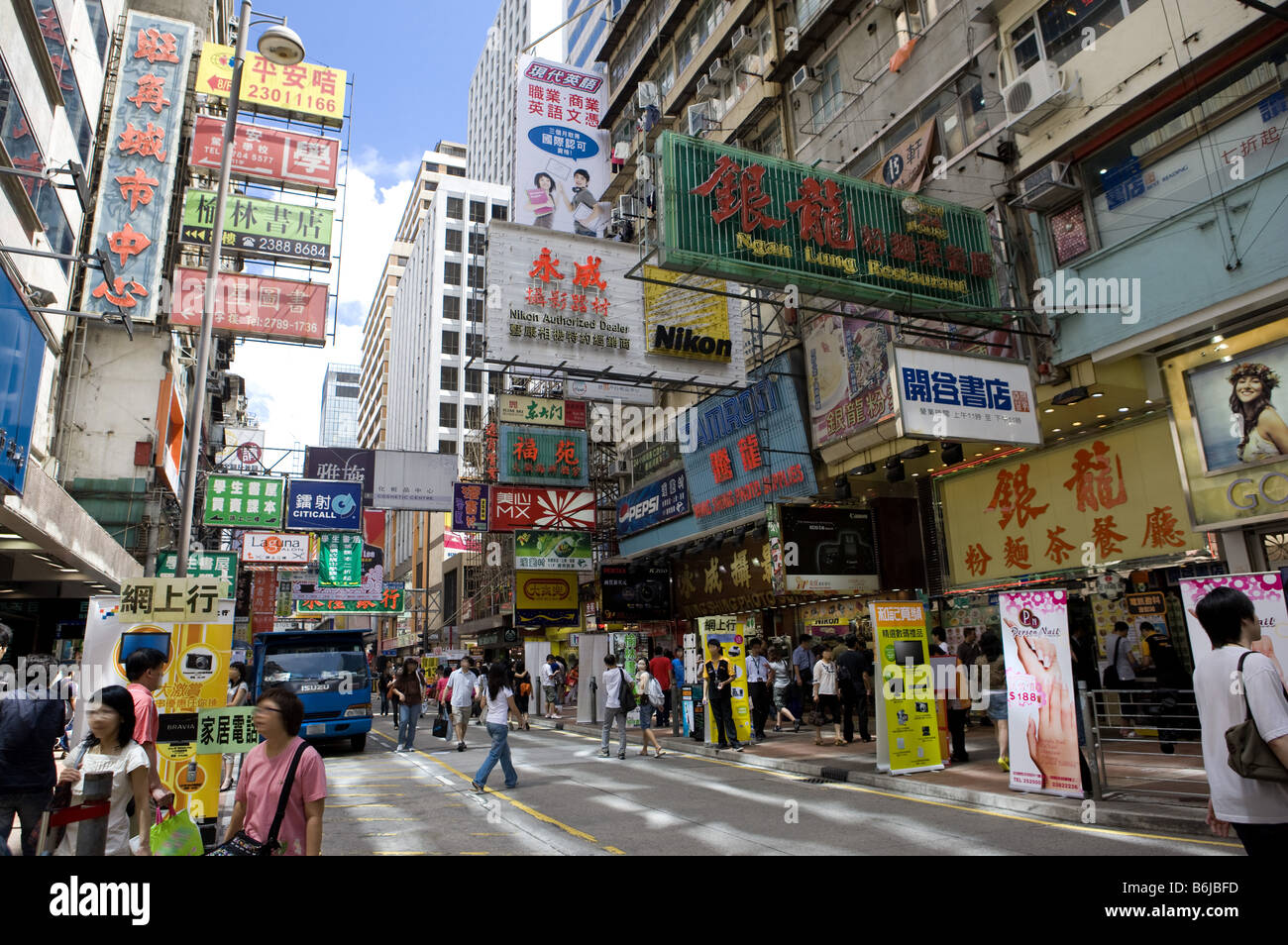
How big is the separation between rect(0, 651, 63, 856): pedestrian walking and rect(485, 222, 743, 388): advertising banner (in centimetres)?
1130

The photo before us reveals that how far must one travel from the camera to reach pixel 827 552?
18500 millimetres

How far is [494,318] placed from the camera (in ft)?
52.4

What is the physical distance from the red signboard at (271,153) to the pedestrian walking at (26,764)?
2217 centimetres

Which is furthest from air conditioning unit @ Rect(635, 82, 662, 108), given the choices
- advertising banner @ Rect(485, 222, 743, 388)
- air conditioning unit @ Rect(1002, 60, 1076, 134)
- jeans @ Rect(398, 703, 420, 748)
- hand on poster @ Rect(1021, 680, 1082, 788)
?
hand on poster @ Rect(1021, 680, 1082, 788)

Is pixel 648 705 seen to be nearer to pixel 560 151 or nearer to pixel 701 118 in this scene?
pixel 560 151

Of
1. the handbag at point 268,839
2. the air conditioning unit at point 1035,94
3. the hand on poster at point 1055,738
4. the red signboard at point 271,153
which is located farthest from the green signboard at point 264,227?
the handbag at point 268,839

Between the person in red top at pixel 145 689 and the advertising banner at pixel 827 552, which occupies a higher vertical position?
the advertising banner at pixel 827 552

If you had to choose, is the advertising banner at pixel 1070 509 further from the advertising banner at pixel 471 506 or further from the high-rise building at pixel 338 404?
the high-rise building at pixel 338 404

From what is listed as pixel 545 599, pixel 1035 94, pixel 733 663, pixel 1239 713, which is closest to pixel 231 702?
pixel 733 663

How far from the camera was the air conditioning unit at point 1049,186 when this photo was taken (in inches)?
516

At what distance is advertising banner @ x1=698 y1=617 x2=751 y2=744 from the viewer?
15008 mm

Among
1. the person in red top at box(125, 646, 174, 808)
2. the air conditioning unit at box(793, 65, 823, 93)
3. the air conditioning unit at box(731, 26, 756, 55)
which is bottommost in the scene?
the person in red top at box(125, 646, 174, 808)

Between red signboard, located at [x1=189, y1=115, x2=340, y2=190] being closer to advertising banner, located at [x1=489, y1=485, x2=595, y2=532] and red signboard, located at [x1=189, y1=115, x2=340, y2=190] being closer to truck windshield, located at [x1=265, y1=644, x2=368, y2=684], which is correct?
advertising banner, located at [x1=489, y1=485, x2=595, y2=532]

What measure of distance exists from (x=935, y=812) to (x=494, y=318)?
11.7m
